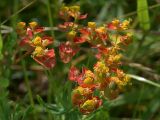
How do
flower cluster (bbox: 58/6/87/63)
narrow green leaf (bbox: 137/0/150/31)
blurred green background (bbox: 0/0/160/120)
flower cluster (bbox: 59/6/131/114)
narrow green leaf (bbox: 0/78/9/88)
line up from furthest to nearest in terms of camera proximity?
blurred green background (bbox: 0/0/160/120)
narrow green leaf (bbox: 137/0/150/31)
narrow green leaf (bbox: 0/78/9/88)
flower cluster (bbox: 58/6/87/63)
flower cluster (bbox: 59/6/131/114)

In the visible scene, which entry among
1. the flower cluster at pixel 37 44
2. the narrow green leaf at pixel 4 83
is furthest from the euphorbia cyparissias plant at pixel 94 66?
the narrow green leaf at pixel 4 83

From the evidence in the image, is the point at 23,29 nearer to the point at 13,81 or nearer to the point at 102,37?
the point at 102,37

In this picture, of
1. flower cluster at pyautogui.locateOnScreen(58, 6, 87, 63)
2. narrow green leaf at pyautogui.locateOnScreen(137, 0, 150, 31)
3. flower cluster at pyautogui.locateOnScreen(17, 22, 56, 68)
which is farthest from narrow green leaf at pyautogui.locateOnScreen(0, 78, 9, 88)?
narrow green leaf at pyautogui.locateOnScreen(137, 0, 150, 31)

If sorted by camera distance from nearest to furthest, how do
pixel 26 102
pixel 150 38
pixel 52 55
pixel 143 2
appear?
1. pixel 52 55
2. pixel 143 2
3. pixel 26 102
4. pixel 150 38

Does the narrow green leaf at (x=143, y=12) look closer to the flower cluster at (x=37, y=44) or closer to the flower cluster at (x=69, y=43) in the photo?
the flower cluster at (x=69, y=43)

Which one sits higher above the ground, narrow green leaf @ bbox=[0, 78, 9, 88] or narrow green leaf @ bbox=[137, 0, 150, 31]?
narrow green leaf @ bbox=[137, 0, 150, 31]

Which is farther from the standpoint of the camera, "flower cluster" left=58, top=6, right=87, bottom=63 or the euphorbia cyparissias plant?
"flower cluster" left=58, top=6, right=87, bottom=63

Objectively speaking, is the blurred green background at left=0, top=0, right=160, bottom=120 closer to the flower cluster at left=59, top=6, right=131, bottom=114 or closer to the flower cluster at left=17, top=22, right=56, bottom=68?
the flower cluster at left=17, top=22, right=56, bottom=68

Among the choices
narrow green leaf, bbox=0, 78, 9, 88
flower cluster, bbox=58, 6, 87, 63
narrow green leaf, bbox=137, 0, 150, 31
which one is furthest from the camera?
narrow green leaf, bbox=137, 0, 150, 31

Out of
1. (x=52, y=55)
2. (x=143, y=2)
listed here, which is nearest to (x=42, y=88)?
(x=143, y=2)
